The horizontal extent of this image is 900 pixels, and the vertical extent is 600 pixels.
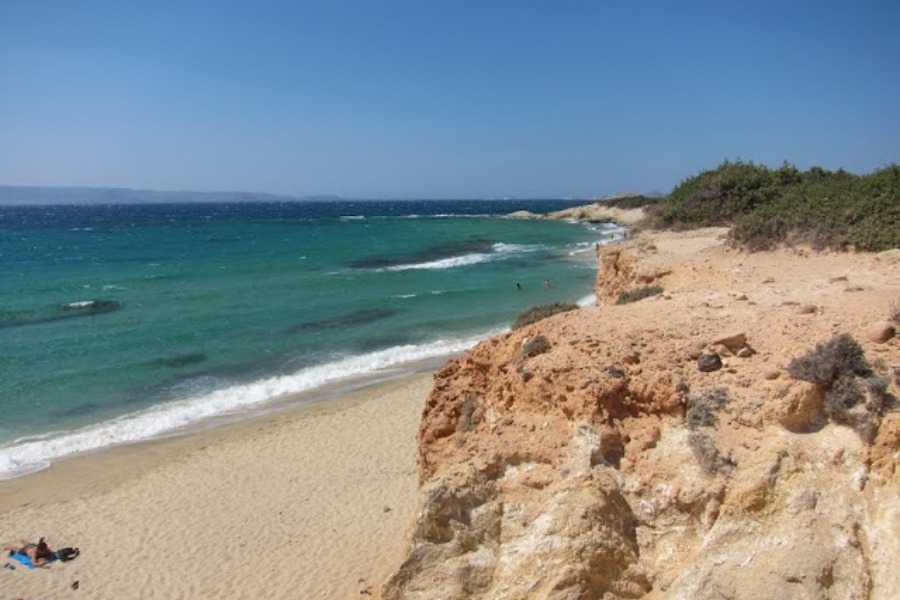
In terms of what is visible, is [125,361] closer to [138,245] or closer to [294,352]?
[294,352]

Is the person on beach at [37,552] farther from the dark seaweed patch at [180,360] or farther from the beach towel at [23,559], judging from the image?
the dark seaweed patch at [180,360]

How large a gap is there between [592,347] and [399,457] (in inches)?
339

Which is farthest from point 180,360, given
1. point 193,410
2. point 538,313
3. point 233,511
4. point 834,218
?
point 834,218

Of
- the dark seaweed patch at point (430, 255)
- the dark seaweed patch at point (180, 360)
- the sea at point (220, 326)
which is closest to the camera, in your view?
the sea at point (220, 326)

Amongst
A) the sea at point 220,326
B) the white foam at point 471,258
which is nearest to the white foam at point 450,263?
the white foam at point 471,258

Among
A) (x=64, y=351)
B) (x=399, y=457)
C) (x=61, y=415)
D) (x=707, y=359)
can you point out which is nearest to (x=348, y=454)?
(x=399, y=457)

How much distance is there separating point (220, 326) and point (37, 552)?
1710 cm

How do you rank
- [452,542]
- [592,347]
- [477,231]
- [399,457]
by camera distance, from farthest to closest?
[477,231] < [399,457] < [592,347] < [452,542]

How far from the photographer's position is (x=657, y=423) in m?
6.19

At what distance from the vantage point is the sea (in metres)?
18.4

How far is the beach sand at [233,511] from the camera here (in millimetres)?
10352

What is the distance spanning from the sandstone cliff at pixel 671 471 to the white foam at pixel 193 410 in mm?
12257

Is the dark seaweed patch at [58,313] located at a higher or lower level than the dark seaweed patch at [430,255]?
lower

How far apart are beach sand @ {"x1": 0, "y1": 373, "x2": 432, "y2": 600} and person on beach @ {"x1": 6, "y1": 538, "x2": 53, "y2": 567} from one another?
20 cm
